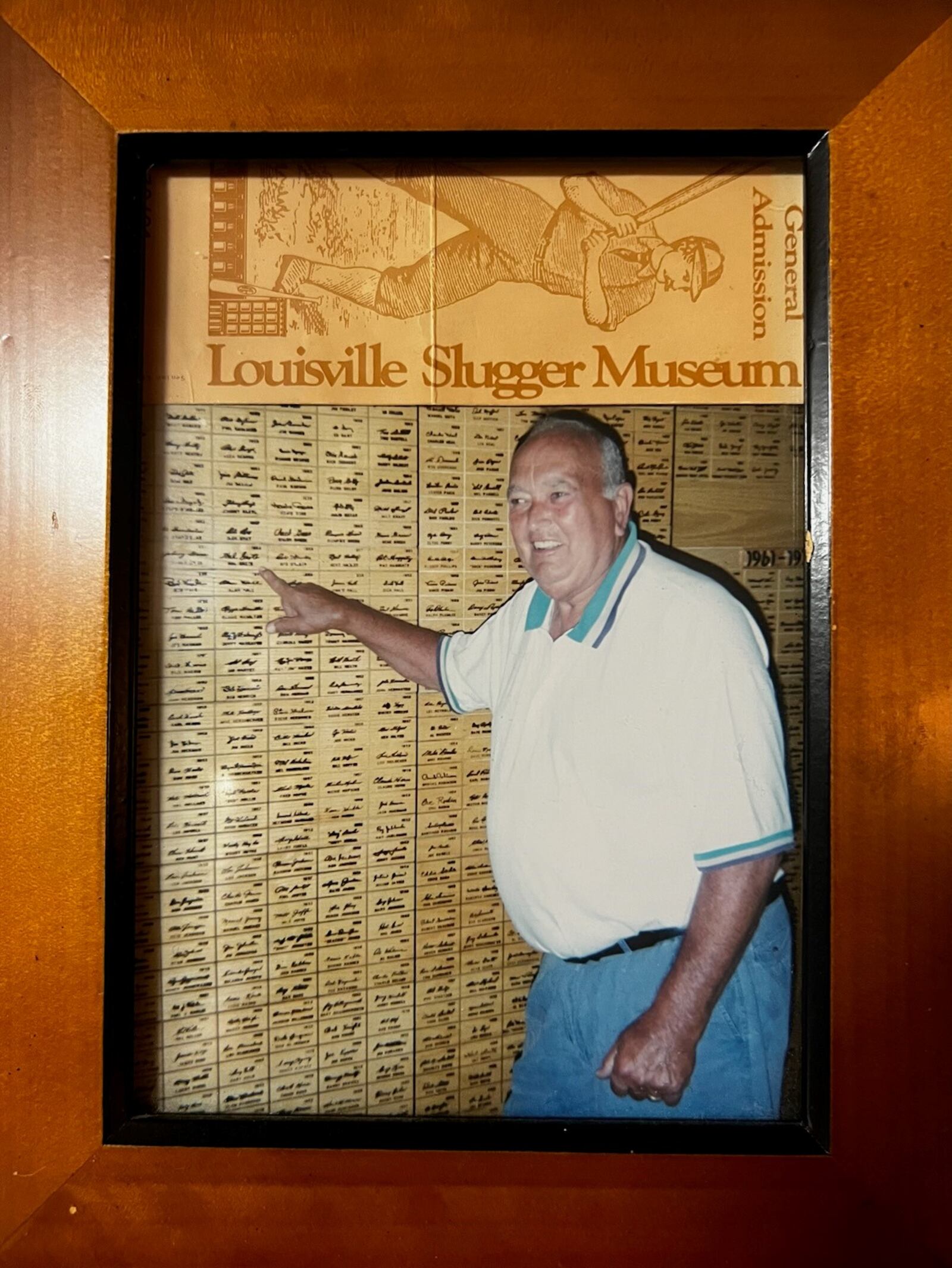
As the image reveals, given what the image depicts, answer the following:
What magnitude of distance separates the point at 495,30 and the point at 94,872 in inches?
27.6

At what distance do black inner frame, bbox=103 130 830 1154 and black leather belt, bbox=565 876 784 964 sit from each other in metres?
0.02

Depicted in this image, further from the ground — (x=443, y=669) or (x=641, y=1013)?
(x=443, y=669)

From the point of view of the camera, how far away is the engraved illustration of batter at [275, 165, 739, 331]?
0.73m

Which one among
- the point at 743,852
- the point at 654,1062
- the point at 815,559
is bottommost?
the point at 654,1062

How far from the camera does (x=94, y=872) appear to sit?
718 mm

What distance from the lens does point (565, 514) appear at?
0.73m

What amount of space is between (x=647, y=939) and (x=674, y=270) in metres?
0.51

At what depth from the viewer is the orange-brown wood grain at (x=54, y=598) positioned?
0.72 metres

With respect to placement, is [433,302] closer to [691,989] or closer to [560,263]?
[560,263]

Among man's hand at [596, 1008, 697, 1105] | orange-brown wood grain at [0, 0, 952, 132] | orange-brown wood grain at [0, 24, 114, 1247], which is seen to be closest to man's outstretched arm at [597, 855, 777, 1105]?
man's hand at [596, 1008, 697, 1105]

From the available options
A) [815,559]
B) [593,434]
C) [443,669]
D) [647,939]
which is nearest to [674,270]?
[593,434]

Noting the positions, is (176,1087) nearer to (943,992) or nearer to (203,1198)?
(203,1198)

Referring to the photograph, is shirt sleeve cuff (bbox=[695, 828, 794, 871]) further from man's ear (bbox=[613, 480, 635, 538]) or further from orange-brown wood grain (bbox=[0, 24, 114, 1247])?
orange-brown wood grain (bbox=[0, 24, 114, 1247])
